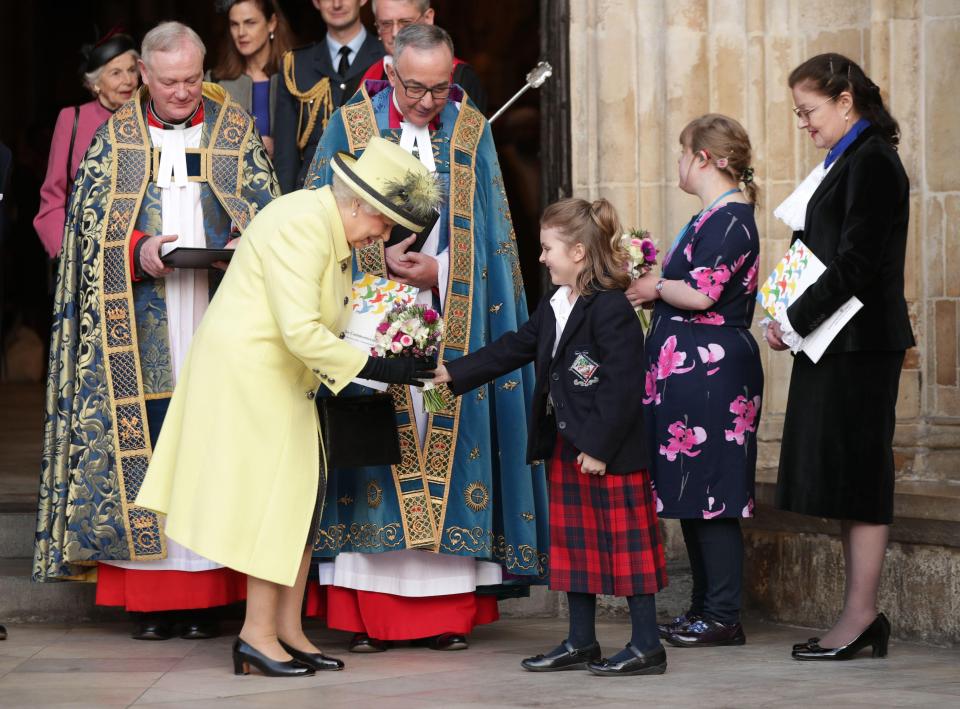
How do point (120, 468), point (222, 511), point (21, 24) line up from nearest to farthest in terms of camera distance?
point (222, 511) < point (120, 468) < point (21, 24)

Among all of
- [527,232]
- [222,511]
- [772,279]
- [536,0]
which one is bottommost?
[222,511]

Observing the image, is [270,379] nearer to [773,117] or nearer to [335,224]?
[335,224]

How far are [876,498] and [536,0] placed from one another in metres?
7.61

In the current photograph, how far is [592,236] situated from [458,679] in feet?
4.58

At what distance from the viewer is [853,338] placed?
5328mm

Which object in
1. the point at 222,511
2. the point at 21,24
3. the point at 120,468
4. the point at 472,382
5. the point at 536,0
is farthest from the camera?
the point at 21,24

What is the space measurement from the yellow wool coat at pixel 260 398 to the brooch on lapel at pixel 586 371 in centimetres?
66

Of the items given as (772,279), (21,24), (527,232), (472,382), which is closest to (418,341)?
(472,382)

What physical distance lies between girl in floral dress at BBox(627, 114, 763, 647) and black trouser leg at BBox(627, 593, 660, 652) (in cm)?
55

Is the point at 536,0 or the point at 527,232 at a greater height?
the point at 536,0

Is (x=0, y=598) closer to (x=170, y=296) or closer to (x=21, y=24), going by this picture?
(x=170, y=296)

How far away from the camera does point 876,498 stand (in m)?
5.30

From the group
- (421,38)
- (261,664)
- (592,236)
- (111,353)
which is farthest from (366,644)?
(421,38)

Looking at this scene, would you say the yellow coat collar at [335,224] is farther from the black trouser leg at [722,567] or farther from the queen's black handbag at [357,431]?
the black trouser leg at [722,567]
